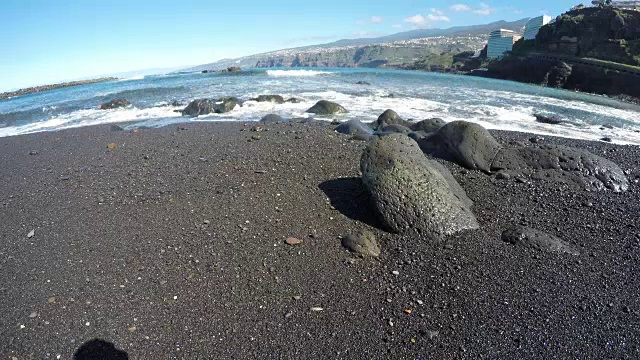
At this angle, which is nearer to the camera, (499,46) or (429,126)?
(429,126)

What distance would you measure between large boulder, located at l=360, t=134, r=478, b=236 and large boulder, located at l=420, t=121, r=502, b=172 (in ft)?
7.29

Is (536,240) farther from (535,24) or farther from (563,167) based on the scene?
(535,24)

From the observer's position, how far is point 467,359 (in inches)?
139

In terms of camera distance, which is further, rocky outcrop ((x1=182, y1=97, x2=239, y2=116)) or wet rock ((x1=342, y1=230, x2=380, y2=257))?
rocky outcrop ((x1=182, y1=97, x2=239, y2=116))

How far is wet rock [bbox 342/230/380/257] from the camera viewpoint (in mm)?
5130

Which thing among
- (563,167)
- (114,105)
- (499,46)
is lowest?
(563,167)

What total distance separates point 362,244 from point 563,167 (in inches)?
210

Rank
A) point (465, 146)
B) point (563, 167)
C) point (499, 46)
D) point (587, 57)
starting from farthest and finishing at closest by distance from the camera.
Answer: point (499, 46)
point (587, 57)
point (465, 146)
point (563, 167)

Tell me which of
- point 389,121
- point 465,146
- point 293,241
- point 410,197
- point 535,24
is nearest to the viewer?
point 293,241

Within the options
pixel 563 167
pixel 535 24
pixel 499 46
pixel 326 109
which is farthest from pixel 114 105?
A: pixel 535 24

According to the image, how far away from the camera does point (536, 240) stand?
17.9ft

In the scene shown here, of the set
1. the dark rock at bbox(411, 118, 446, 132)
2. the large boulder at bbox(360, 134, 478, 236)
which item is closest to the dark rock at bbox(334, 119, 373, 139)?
the dark rock at bbox(411, 118, 446, 132)

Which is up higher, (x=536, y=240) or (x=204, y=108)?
(x=204, y=108)

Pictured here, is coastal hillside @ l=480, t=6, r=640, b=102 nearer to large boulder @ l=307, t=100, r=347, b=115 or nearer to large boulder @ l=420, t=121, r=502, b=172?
large boulder @ l=307, t=100, r=347, b=115
